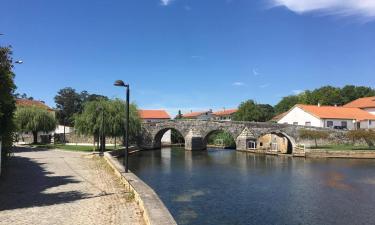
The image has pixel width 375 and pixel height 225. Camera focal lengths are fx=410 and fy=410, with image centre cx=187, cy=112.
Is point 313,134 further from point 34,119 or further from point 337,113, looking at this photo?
point 34,119

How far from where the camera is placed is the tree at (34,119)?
156 ft

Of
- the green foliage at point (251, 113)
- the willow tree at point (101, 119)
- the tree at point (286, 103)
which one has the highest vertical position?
the tree at point (286, 103)

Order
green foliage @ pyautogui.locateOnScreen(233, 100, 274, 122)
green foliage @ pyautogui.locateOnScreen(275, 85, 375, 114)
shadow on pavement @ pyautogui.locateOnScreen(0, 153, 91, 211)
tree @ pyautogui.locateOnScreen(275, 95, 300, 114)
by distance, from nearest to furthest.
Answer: shadow on pavement @ pyautogui.locateOnScreen(0, 153, 91, 211), green foliage @ pyautogui.locateOnScreen(275, 85, 375, 114), green foliage @ pyautogui.locateOnScreen(233, 100, 274, 122), tree @ pyautogui.locateOnScreen(275, 95, 300, 114)

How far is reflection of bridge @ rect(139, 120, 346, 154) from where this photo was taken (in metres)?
52.4

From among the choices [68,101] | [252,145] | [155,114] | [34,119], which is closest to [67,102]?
[68,101]

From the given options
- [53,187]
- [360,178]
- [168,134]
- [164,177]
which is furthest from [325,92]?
[53,187]

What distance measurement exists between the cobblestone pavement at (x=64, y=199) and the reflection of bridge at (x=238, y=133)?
35821 mm

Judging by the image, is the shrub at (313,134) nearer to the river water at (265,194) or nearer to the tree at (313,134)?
the tree at (313,134)

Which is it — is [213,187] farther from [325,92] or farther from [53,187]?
[325,92]

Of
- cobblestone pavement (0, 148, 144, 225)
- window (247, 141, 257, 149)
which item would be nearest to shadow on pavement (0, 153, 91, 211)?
cobblestone pavement (0, 148, 144, 225)

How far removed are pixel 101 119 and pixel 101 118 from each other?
16 centimetres

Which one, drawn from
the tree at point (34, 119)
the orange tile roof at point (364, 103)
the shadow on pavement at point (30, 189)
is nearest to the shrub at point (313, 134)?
the orange tile roof at point (364, 103)

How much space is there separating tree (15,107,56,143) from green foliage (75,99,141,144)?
8.72m

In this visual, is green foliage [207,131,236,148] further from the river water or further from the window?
the river water
